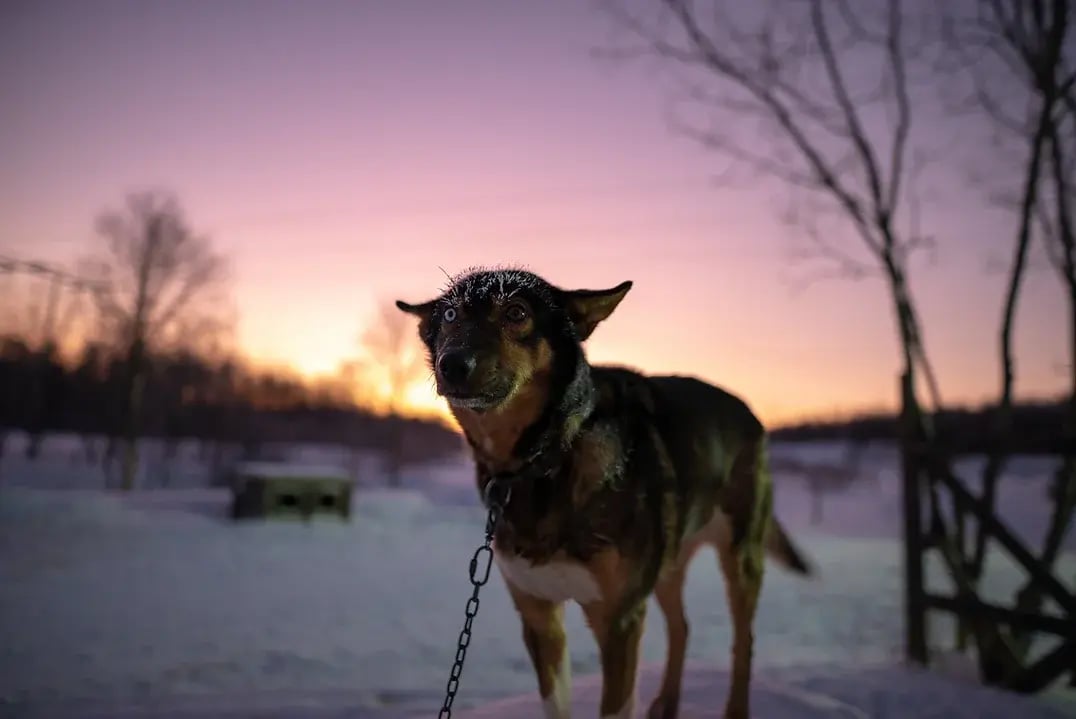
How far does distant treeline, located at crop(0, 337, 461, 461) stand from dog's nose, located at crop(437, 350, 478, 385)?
0.64 meters

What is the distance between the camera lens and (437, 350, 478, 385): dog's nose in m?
1.78

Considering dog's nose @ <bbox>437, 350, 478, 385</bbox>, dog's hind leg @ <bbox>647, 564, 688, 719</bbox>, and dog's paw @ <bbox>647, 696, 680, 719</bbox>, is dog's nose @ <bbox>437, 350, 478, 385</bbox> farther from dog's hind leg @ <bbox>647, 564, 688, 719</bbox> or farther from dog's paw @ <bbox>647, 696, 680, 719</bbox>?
dog's paw @ <bbox>647, 696, 680, 719</bbox>

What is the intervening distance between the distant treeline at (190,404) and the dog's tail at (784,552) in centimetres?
169

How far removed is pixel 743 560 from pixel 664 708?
738 mm

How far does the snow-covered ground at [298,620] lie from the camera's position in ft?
10.8

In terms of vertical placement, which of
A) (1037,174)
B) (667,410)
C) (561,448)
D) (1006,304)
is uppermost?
(1037,174)

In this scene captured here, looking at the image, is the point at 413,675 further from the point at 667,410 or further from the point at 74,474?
the point at 74,474

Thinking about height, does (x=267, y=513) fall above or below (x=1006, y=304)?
below

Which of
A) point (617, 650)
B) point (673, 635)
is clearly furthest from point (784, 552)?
point (617, 650)

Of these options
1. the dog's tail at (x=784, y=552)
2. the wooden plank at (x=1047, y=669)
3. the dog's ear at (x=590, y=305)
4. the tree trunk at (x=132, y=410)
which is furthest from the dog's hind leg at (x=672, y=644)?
the tree trunk at (x=132, y=410)

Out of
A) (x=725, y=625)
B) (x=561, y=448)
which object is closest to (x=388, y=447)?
(x=725, y=625)

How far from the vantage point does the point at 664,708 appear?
114 inches

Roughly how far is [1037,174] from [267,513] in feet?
31.8

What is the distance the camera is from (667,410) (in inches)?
102
